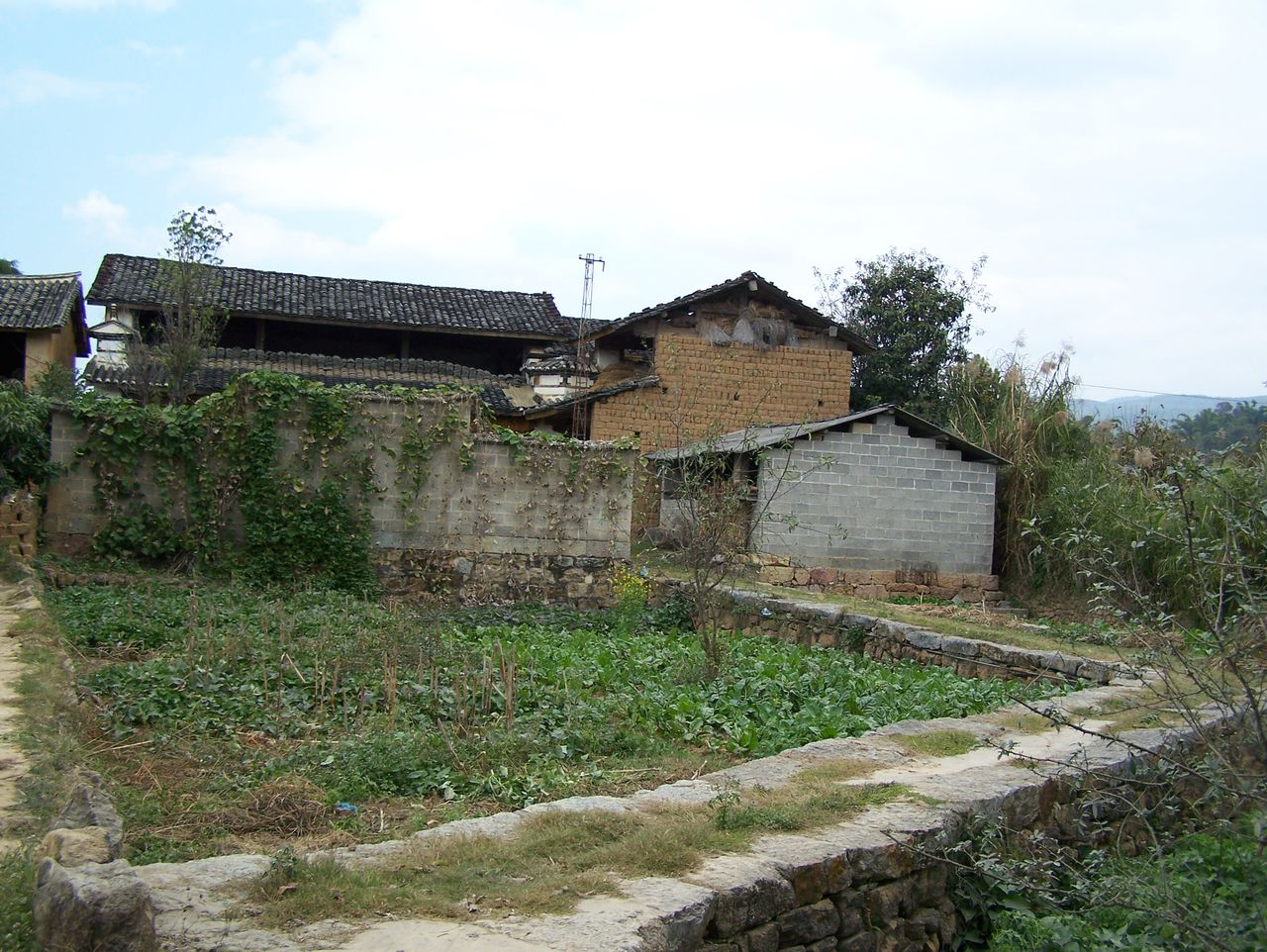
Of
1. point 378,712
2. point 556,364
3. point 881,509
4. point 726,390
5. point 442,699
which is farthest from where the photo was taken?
point 556,364

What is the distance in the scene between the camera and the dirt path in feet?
15.0

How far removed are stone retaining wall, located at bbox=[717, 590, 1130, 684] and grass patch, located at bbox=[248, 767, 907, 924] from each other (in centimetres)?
484

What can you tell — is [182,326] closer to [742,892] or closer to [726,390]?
[726,390]

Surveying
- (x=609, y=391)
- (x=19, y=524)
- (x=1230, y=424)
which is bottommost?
(x=19, y=524)

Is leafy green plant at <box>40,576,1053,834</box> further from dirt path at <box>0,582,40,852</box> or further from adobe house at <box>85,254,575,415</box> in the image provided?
adobe house at <box>85,254,575,415</box>

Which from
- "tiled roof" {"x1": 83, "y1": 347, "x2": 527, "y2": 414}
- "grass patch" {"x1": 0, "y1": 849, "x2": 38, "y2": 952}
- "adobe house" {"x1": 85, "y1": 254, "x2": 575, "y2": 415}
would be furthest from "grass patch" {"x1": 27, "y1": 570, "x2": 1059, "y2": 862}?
"adobe house" {"x1": 85, "y1": 254, "x2": 575, "y2": 415}

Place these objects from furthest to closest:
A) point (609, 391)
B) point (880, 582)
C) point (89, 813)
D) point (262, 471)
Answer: point (609, 391), point (880, 582), point (262, 471), point (89, 813)

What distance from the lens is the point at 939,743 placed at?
6.65 metres

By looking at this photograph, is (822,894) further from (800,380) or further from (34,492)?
(800,380)

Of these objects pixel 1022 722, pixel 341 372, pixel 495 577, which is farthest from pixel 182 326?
pixel 1022 722

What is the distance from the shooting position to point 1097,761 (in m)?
6.14

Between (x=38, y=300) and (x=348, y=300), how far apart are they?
7.00 metres

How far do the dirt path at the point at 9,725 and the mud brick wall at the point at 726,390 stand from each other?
12.5 meters

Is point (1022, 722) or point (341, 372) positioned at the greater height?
point (341, 372)
